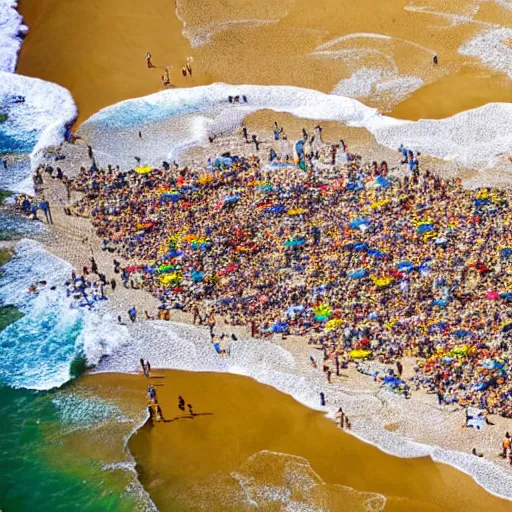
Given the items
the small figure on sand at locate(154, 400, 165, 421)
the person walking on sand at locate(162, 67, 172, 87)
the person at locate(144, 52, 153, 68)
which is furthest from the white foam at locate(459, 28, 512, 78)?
the small figure on sand at locate(154, 400, 165, 421)

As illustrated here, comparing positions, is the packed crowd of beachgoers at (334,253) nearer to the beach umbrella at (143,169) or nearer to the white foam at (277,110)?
the beach umbrella at (143,169)

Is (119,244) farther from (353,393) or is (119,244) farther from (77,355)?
(353,393)

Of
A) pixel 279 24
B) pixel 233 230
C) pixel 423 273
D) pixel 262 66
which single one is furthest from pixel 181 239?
pixel 279 24

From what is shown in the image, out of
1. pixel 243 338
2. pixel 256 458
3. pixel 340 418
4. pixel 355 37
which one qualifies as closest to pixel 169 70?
pixel 355 37

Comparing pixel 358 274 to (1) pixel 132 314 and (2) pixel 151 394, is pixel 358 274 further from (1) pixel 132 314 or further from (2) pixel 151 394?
(2) pixel 151 394

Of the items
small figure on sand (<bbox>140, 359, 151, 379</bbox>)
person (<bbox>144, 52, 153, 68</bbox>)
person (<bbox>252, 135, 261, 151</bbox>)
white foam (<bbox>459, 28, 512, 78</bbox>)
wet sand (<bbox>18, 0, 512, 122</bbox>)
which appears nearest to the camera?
small figure on sand (<bbox>140, 359, 151, 379</bbox>)

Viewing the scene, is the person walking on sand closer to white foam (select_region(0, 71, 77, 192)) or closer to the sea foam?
white foam (select_region(0, 71, 77, 192))
